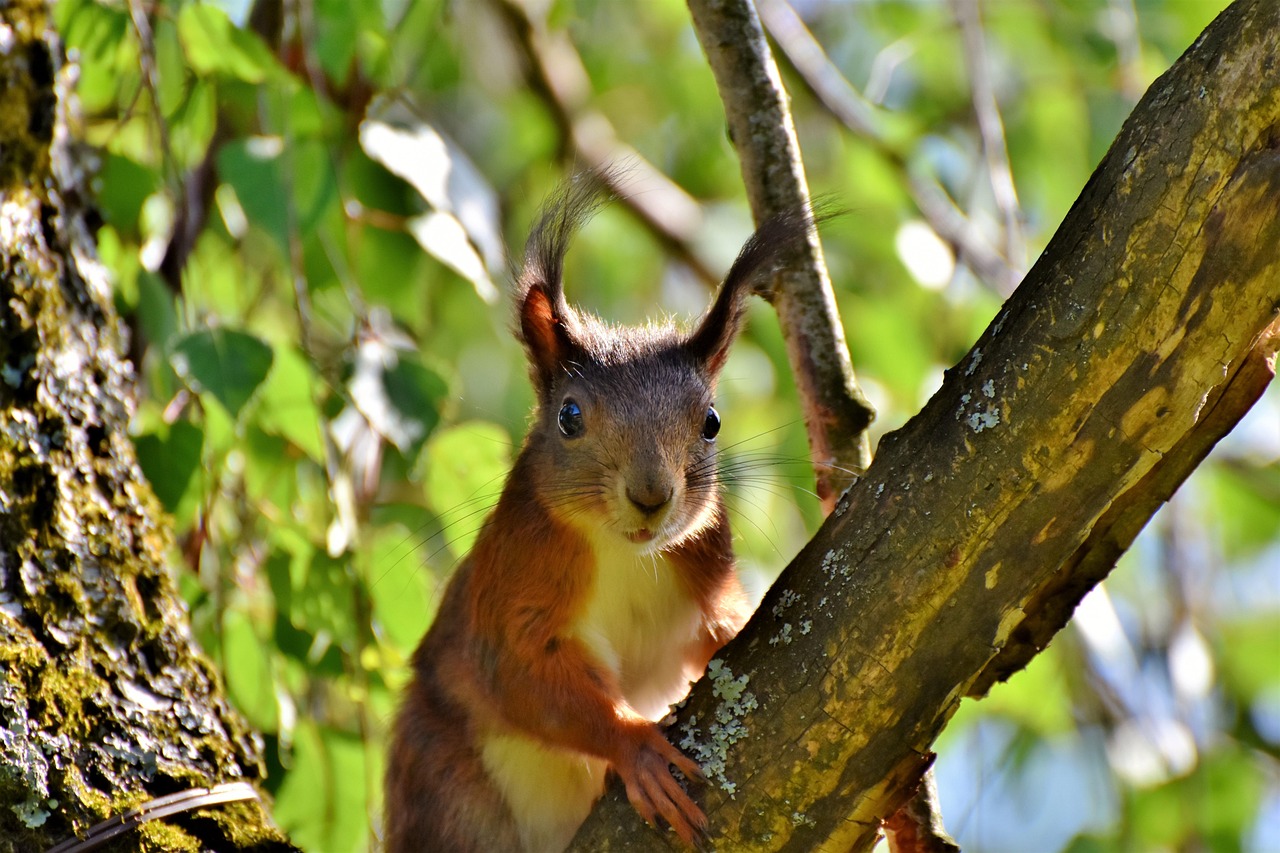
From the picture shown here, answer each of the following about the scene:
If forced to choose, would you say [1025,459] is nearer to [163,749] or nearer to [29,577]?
[163,749]

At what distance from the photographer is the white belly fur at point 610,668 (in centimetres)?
235

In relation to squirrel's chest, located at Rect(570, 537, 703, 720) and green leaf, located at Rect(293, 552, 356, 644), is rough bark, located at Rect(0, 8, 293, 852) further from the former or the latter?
squirrel's chest, located at Rect(570, 537, 703, 720)

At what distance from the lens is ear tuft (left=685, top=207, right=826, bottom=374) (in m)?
2.18

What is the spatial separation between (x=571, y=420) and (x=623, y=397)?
0.10m

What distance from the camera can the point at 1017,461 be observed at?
165 centimetres

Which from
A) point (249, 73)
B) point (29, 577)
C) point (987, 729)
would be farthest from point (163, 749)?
point (987, 729)

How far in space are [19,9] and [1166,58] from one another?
10.4 feet

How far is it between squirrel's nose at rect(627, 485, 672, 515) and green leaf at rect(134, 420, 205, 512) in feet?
2.66

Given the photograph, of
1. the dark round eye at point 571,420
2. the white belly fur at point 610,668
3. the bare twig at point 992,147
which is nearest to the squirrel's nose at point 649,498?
the white belly fur at point 610,668

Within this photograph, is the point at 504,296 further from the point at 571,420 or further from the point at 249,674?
the point at 249,674

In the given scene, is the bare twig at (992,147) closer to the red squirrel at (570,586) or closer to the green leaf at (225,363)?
the red squirrel at (570,586)

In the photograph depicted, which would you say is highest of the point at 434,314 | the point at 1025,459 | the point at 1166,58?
the point at 1166,58

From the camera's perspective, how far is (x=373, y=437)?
2.84 m

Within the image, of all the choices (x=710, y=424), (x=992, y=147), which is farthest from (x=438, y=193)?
(x=992, y=147)
